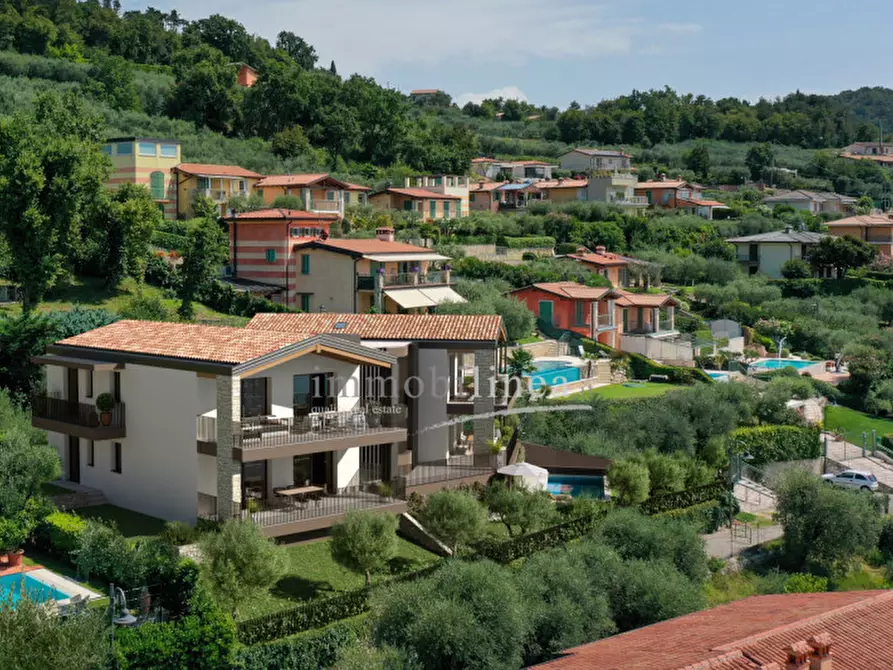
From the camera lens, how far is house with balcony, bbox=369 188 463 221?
76562 mm

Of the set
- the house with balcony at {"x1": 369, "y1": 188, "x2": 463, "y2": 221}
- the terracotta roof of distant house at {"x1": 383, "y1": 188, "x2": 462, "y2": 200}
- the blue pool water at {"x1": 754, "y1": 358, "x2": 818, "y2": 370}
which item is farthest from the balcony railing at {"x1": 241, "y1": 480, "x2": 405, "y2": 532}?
the terracotta roof of distant house at {"x1": 383, "y1": 188, "x2": 462, "y2": 200}

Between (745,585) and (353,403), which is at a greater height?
(353,403)

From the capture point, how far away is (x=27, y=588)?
24281mm

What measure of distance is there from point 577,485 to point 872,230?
209ft

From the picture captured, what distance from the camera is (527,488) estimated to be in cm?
3216

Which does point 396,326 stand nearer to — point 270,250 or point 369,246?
point 369,246

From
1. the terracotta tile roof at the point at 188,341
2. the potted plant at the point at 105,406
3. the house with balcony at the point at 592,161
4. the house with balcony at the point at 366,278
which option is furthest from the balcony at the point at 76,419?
the house with balcony at the point at 592,161

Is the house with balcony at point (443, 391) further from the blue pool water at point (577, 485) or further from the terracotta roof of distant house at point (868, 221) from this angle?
the terracotta roof of distant house at point (868, 221)

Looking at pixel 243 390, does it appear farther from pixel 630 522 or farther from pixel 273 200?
pixel 273 200

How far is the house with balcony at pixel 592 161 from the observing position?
119 m

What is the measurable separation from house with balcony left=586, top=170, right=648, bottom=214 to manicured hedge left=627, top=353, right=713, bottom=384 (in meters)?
39.6

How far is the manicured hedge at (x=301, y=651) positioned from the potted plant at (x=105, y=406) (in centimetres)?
928

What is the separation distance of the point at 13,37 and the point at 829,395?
288ft

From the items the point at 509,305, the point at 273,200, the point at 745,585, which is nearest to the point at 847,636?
the point at 745,585
